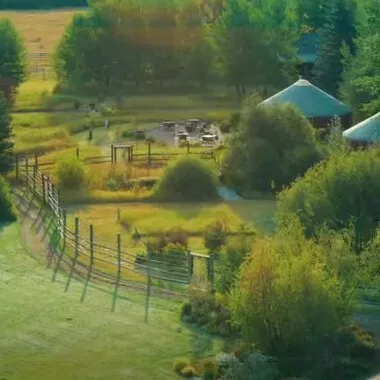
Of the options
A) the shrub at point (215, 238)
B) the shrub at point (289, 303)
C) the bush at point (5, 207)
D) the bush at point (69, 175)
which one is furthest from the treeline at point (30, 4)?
the shrub at point (289, 303)

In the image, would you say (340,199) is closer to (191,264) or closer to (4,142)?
(191,264)

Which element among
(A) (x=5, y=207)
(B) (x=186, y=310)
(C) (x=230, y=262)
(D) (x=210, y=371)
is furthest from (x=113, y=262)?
(D) (x=210, y=371)

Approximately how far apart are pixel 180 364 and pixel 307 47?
162 feet

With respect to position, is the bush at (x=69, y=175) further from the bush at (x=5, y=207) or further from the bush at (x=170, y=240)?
the bush at (x=170, y=240)

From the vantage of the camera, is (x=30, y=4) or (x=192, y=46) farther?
(x=30, y=4)

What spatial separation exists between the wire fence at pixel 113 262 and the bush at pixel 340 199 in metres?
2.95

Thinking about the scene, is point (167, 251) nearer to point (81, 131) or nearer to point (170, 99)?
point (81, 131)

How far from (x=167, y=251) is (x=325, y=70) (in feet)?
111

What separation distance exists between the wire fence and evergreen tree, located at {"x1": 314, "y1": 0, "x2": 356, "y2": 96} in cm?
2889

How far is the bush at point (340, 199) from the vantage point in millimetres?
33312

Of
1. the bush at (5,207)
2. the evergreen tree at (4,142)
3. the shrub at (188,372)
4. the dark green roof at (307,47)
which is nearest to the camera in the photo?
the shrub at (188,372)

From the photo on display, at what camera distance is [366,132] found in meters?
50.1

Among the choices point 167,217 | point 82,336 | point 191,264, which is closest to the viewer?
point 82,336

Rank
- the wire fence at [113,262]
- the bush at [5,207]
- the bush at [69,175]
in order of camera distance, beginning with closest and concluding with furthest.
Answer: the wire fence at [113,262] → the bush at [5,207] → the bush at [69,175]
